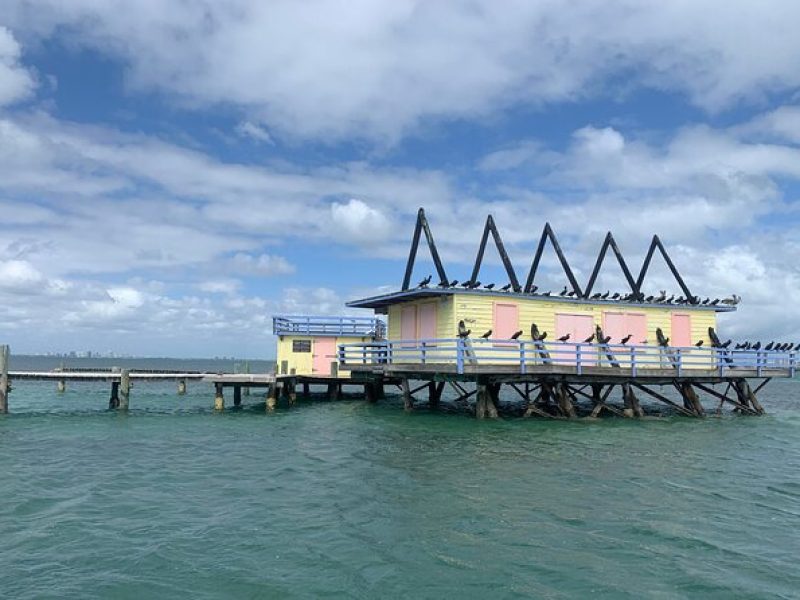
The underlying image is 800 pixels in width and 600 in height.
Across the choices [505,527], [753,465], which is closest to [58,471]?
[505,527]

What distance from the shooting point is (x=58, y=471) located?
15.1 meters

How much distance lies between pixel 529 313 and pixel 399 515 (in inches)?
632

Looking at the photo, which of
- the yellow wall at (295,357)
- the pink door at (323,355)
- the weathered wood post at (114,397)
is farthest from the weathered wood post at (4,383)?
the pink door at (323,355)

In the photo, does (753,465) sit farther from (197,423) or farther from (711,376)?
(197,423)

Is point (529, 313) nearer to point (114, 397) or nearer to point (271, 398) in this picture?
point (271, 398)

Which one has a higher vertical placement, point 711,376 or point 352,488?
point 711,376

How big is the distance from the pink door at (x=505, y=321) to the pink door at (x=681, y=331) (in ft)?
26.8

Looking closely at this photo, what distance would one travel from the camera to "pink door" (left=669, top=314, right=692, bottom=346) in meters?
29.0

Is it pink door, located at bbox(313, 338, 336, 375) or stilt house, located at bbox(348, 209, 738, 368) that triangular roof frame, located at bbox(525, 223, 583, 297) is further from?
pink door, located at bbox(313, 338, 336, 375)

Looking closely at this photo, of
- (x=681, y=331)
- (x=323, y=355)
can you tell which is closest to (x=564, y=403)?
(x=681, y=331)

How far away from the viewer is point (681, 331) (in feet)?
95.6

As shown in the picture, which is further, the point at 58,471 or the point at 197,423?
the point at 197,423

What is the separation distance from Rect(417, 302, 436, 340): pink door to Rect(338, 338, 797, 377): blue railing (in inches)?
24.1

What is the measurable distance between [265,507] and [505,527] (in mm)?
4381
